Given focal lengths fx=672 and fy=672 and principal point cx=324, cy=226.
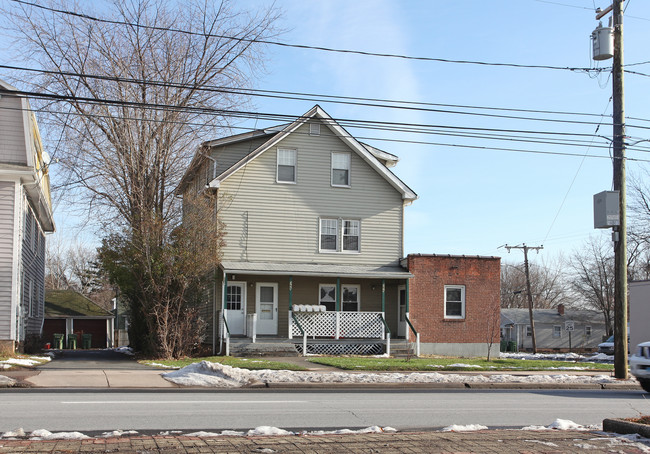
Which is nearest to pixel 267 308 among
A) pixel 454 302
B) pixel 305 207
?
pixel 305 207

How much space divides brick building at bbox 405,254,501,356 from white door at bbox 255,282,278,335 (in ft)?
18.6

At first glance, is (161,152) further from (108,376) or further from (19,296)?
(108,376)

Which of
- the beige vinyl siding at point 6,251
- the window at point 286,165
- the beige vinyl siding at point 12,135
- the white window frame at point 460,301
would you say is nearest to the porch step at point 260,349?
the window at point 286,165

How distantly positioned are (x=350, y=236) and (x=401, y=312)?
4.08 m

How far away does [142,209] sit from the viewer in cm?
2427

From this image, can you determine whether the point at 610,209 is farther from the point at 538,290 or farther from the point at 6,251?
the point at 538,290

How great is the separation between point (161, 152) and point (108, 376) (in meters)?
11.8

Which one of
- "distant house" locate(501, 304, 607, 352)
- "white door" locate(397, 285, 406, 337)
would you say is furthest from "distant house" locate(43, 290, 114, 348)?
"distant house" locate(501, 304, 607, 352)

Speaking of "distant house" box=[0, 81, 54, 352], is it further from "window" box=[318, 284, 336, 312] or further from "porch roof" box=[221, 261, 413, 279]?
"window" box=[318, 284, 336, 312]

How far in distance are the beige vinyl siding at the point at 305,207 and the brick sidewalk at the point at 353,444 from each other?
63.6 feet

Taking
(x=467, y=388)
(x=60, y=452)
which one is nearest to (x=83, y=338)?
(x=467, y=388)

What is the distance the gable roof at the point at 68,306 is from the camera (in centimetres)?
4391

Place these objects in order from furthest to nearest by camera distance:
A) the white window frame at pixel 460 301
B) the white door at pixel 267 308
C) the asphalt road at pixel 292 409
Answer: the white window frame at pixel 460 301 → the white door at pixel 267 308 → the asphalt road at pixel 292 409

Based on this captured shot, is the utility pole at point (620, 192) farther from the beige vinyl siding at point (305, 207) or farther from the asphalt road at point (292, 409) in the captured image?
the beige vinyl siding at point (305, 207)
